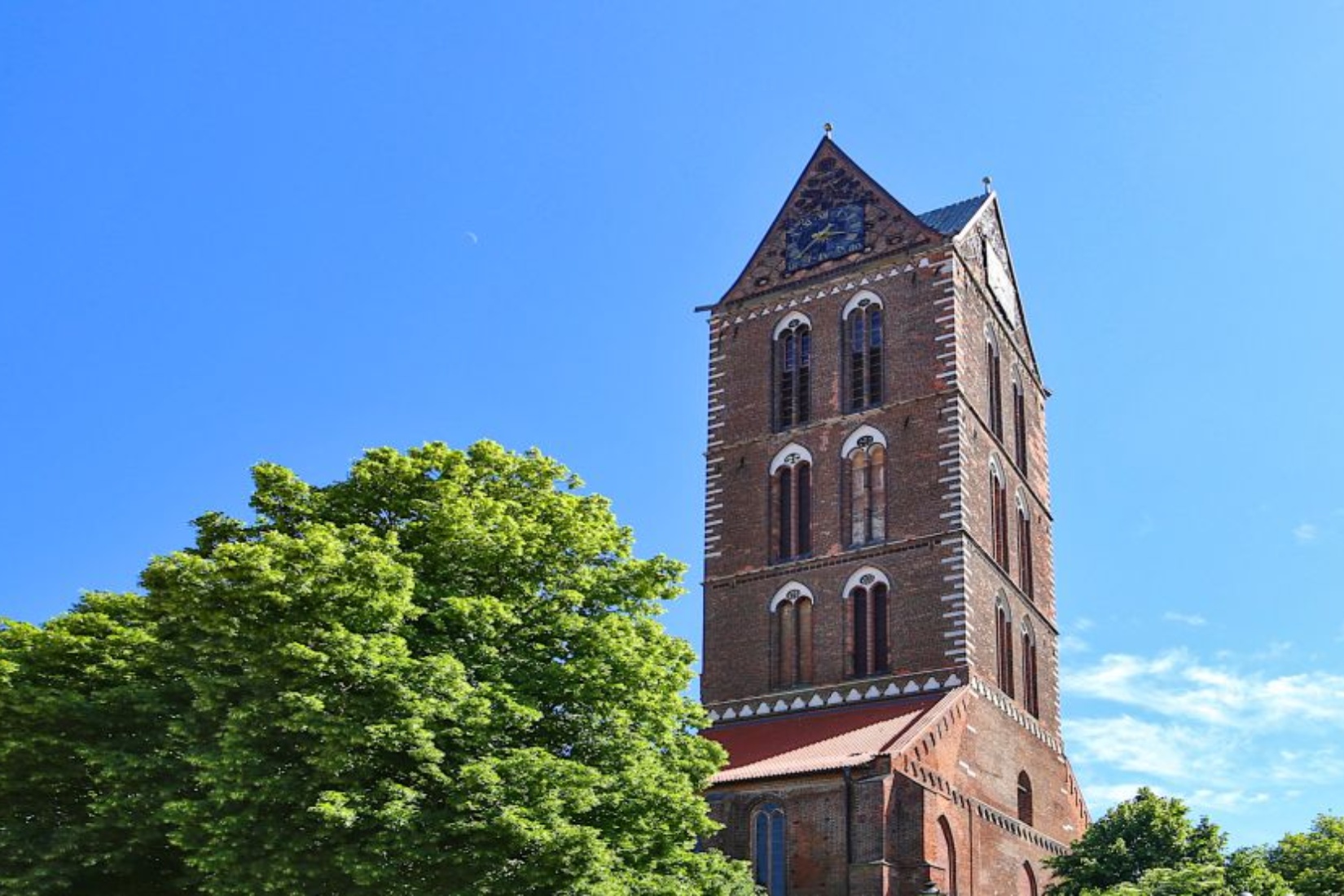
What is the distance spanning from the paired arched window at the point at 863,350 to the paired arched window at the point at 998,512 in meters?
4.20

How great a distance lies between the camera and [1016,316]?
49.3 metres

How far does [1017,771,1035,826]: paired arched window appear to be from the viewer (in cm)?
4059

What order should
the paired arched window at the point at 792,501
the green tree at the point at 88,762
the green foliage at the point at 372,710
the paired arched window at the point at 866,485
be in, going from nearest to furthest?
the green foliage at the point at 372,710, the green tree at the point at 88,762, the paired arched window at the point at 866,485, the paired arched window at the point at 792,501

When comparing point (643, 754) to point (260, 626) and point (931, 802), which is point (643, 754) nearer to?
point (260, 626)

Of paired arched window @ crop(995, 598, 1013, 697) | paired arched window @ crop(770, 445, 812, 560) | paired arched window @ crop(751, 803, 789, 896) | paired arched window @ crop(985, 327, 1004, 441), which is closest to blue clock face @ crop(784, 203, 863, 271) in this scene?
paired arched window @ crop(985, 327, 1004, 441)

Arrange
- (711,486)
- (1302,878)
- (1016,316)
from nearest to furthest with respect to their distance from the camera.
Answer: (1302,878)
(711,486)
(1016,316)

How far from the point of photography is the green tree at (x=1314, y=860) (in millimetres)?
33281

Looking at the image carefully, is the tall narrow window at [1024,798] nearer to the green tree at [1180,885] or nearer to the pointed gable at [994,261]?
the green tree at [1180,885]

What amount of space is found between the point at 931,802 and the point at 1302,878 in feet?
27.4

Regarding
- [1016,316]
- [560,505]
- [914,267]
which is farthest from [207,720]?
[1016,316]

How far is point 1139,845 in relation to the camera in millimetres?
33719

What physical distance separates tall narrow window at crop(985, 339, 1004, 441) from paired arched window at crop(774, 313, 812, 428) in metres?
5.48

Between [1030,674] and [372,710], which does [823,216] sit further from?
[372,710]

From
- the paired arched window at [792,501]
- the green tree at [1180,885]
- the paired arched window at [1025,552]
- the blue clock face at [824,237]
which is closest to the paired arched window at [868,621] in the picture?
the paired arched window at [792,501]
